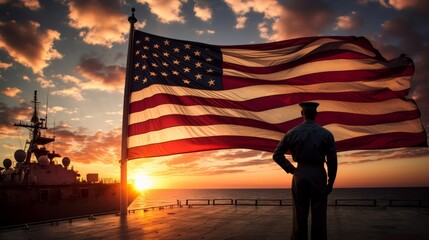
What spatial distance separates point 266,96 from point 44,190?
24.3m

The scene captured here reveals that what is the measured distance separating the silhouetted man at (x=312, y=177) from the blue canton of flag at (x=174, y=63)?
5.60 meters

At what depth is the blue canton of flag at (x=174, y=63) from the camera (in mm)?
9953

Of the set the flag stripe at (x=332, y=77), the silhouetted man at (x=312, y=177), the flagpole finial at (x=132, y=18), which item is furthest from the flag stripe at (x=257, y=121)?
the silhouetted man at (x=312, y=177)

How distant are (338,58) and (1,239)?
453 inches

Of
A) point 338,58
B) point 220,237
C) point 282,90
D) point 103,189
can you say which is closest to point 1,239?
point 220,237

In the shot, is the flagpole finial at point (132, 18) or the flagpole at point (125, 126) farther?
the flagpole finial at point (132, 18)

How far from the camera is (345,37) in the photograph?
9.17 meters

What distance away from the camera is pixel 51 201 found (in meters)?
26.0

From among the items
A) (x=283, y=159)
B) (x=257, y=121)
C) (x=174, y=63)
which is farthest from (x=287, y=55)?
(x=283, y=159)

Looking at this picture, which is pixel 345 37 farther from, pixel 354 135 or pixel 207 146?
pixel 207 146

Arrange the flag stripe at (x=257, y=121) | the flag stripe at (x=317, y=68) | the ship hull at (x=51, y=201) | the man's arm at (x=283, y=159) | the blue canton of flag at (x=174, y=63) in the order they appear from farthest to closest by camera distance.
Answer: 1. the ship hull at (x=51, y=201)
2. the blue canton of flag at (x=174, y=63)
3. the flag stripe at (x=317, y=68)
4. the flag stripe at (x=257, y=121)
5. the man's arm at (x=283, y=159)

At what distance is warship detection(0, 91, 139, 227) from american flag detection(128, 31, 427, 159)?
1323 centimetres

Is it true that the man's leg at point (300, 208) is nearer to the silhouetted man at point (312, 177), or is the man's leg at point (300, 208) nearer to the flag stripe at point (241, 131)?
the silhouetted man at point (312, 177)

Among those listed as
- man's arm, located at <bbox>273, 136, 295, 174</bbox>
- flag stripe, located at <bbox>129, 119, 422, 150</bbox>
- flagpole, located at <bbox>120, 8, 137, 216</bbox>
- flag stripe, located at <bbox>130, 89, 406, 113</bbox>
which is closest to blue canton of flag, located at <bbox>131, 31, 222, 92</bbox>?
flagpole, located at <bbox>120, 8, 137, 216</bbox>
